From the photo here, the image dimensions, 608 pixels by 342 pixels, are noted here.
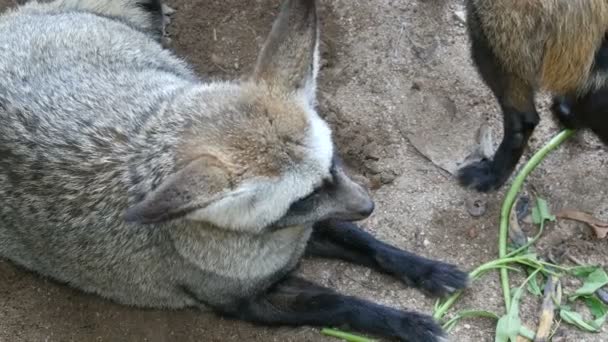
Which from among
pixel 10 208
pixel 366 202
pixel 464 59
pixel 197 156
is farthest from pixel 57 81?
pixel 464 59

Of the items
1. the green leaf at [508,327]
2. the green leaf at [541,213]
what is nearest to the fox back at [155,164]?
the green leaf at [508,327]

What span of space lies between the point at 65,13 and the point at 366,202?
2702 millimetres

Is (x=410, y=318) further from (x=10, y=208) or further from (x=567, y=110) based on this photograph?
(x=10, y=208)

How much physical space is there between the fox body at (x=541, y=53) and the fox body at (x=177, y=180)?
1054mm

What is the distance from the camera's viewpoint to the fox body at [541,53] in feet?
13.8

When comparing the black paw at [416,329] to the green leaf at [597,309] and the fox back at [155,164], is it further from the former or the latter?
the green leaf at [597,309]

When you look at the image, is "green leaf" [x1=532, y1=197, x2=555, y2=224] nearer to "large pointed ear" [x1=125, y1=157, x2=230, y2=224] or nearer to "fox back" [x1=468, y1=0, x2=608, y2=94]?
"fox back" [x1=468, y1=0, x2=608, y2=94]

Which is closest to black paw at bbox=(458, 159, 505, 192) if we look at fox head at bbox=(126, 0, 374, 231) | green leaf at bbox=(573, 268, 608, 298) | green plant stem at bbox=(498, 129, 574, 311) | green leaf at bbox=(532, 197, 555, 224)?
green plant stem at bbox=(498, 129, 574, 311)

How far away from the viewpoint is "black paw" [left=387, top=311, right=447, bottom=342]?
4.77m

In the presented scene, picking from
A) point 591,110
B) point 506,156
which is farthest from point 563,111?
point 591,110

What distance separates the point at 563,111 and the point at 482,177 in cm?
66

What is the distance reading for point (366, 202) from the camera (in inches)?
159

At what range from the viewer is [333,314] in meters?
4.84

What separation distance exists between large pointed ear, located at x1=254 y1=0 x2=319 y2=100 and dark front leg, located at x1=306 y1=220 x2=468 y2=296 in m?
1.32
